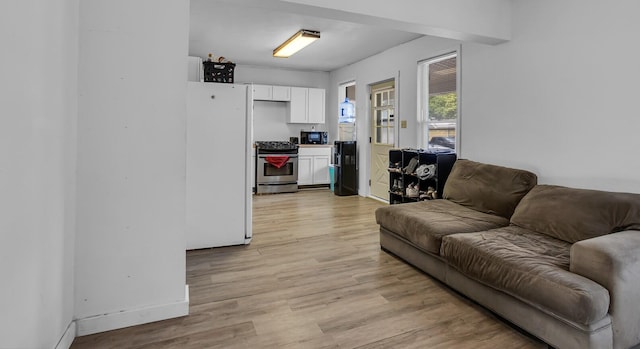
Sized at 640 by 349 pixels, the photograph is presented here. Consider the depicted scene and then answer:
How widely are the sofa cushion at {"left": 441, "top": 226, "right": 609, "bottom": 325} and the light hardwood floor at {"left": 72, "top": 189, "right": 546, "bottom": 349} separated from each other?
0.98 ft

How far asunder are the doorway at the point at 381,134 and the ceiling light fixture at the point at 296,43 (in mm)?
1561

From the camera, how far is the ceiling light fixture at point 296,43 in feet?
15.2

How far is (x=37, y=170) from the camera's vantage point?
4.61 feet

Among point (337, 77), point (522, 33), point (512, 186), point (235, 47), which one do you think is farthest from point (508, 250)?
point (337, 77)

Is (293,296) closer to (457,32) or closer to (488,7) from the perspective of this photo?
(457,32)

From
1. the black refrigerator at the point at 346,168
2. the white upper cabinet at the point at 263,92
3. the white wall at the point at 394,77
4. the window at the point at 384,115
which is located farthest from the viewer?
the white upper cabinet at the point at 263,92

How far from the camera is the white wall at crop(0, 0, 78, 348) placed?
118 cm

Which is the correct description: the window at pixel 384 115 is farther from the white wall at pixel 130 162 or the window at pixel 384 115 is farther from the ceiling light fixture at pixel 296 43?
the white wall at pixel 130 162

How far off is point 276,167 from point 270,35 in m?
2.62

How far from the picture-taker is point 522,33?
Answer: 3.32m

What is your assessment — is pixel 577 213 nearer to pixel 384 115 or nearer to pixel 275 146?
pixel 384 115

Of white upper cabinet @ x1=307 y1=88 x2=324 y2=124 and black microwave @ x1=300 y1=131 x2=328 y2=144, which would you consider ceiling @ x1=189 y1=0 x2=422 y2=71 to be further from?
black microwave @ x1=300 y1=131 x2=328 y2=144

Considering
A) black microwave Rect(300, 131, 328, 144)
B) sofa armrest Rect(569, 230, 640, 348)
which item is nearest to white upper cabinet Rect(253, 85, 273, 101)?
black microwave Rect(300, 131, 328, 144)

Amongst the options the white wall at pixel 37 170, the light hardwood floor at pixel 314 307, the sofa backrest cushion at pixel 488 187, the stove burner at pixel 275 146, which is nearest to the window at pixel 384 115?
the stove burner at pixel 275 146
